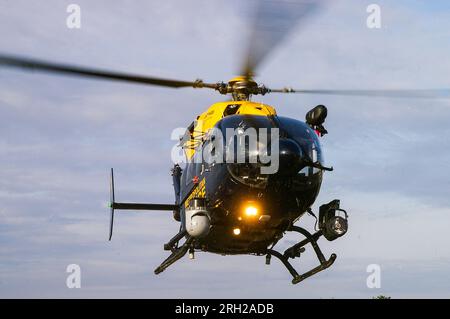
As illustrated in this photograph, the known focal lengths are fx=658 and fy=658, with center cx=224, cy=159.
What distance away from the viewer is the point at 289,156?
14.1 metres

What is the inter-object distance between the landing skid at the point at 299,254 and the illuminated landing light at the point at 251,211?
7.17 ft

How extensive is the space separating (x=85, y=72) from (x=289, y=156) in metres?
4.68

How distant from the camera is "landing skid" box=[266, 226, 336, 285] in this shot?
16719mm

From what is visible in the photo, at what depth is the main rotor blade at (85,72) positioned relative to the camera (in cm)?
870

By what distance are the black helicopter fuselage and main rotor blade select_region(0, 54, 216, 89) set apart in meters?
1.56

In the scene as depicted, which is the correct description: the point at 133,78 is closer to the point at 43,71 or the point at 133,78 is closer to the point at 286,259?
the point at 43,71

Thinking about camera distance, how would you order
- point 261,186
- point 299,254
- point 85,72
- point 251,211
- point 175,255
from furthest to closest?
point 175,255, point 299,254, point 251,211, point 261,186, point 85,72

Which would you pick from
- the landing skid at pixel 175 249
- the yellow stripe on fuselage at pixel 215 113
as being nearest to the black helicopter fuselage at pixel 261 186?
the yellow stripe on fuselage at pixel 215 113

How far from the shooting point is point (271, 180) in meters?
14.5

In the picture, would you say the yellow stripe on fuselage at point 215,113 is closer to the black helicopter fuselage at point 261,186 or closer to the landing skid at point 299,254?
the black helicopter fuselage at point 261,186

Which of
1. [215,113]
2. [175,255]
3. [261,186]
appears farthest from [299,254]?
[215,113]

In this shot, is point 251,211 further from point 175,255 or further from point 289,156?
point 175,255

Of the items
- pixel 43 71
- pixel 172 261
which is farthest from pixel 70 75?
pixel 172 261

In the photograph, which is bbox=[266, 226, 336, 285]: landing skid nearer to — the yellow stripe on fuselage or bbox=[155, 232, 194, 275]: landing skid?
bbox=[155, 232, 194, 275]: landing skid
